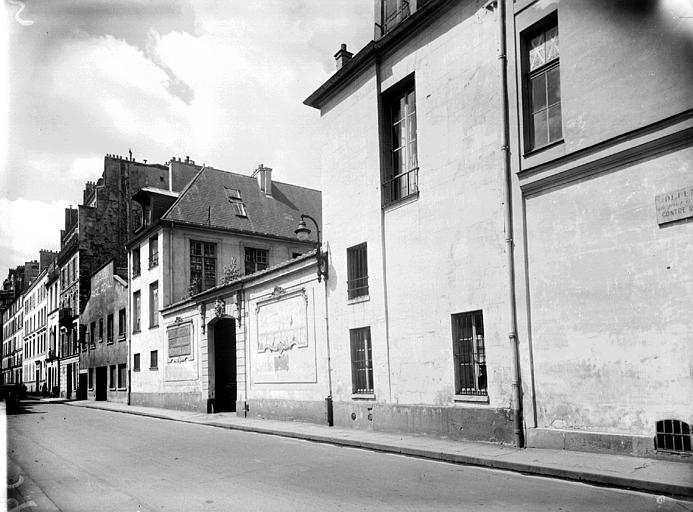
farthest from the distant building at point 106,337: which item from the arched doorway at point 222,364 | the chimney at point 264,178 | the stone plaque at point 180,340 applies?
the arched doorway at point 222,364

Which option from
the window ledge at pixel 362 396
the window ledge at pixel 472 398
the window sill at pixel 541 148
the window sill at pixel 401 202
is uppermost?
the window sill at pixel 541 148

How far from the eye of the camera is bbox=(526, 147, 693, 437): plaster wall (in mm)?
8891

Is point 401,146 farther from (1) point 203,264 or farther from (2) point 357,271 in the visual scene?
(1) point 203,264

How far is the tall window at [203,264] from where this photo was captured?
3123 centimetres

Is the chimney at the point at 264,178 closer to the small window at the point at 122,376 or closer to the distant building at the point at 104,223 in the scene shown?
the distant building at the point at 104,223

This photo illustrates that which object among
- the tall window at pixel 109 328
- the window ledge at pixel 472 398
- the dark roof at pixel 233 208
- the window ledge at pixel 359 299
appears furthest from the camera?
the tall window at pixel 109 328

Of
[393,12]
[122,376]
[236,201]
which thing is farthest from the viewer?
[122,376]

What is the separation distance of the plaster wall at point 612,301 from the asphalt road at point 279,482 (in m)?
1.99

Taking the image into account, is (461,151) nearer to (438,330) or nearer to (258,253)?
(438,330)

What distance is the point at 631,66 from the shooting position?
9586mm

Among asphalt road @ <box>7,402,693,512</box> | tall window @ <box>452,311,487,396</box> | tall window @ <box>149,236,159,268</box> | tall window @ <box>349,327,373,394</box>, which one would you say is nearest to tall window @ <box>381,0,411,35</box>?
tall window @ <box>452,311,487,396</box>

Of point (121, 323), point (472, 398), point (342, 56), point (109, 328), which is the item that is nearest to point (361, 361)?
point (472, 398)

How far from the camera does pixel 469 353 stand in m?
12.6

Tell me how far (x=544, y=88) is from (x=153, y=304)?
25815 mm
